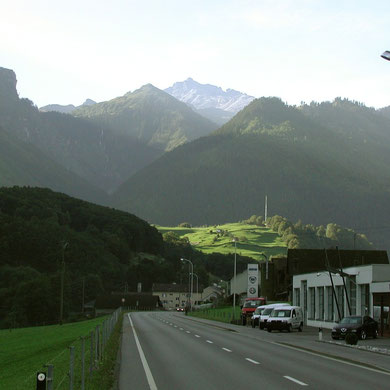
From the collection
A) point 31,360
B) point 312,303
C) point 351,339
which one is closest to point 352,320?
point 351,339

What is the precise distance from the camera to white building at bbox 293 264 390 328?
50188 mm

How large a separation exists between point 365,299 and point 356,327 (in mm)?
10829

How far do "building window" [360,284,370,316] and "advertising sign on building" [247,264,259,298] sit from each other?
22347 mm

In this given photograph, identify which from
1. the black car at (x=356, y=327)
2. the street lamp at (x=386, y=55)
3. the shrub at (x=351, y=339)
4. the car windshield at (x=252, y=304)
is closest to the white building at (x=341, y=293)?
the black car at (x=356, y=327)

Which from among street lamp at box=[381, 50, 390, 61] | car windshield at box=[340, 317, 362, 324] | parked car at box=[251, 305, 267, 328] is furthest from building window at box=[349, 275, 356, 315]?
street lamp at box=[381, 50, 390, 61]

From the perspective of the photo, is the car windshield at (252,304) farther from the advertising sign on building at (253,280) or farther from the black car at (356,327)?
the black car at (356,327)

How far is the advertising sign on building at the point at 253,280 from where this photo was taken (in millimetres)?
75375

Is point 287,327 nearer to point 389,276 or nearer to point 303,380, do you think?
point 389,276

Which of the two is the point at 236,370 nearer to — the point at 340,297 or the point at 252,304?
the point at 340,297

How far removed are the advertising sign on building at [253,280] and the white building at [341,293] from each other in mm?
4238

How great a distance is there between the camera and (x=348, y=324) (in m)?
42.8

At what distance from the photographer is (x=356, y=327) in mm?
42688

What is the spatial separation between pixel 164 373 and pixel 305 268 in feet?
255

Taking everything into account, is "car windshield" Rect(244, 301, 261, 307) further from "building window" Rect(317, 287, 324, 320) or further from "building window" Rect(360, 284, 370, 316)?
"building window" Rect(360, 284, 370, 316)
